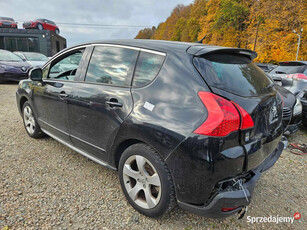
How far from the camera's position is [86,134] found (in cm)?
250

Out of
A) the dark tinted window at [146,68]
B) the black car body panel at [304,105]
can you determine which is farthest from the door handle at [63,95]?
the black car body panel at [304,105]

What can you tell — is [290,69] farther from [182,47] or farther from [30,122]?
[30,122]

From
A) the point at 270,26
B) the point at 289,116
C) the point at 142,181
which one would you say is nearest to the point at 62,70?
the point at 142,181

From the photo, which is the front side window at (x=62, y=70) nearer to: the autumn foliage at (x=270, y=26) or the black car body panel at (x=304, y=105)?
the black car body panel at (x=304, y=105)

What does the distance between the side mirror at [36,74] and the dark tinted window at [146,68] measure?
1.87m

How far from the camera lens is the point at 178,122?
1696 millimetres

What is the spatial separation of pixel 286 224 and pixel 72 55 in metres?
3.20

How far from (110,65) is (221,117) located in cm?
138

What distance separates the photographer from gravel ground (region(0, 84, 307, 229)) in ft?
6.62

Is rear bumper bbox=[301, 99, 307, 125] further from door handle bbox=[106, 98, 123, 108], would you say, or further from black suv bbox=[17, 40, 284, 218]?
door handle bbox=[106, 98, 123, 108]

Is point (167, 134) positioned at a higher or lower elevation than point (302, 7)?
lower

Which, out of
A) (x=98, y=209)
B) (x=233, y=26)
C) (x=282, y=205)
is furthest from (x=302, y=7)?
(x=98, y=209)

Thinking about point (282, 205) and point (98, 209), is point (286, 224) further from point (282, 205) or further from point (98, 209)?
point (98, 209)

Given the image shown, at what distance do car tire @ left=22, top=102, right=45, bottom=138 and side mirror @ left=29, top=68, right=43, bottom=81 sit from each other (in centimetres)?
65
